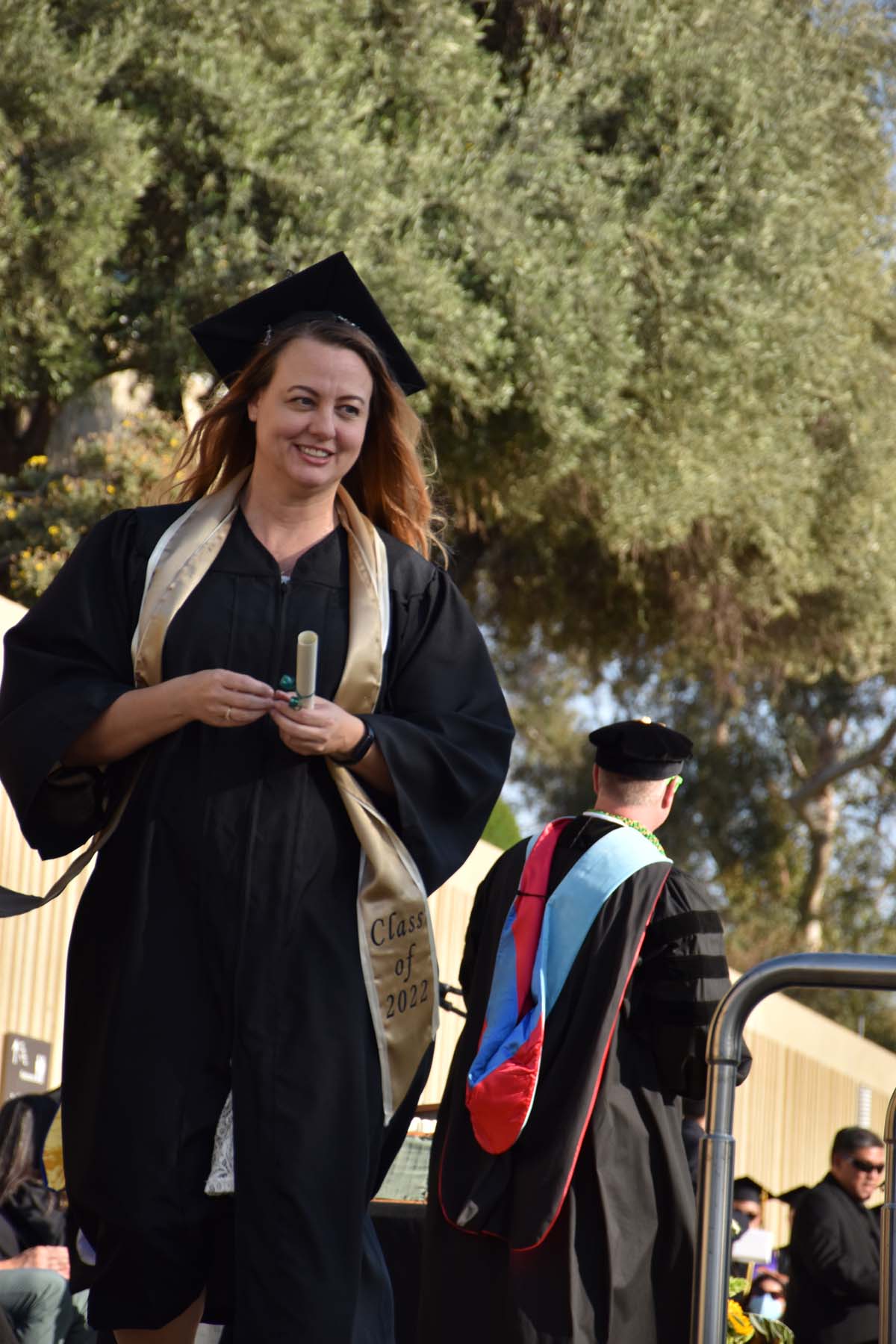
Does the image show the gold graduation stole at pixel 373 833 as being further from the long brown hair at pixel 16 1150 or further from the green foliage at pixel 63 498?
the green foliage at pixel 63 498

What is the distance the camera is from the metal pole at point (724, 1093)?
3203 millimetres

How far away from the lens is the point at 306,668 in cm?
245

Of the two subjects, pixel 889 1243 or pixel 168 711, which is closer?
pixel 168 711

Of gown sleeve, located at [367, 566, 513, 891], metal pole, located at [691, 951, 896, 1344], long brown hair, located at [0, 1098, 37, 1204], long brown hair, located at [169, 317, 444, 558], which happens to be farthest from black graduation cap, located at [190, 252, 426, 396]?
long brown hair, located at [0, 1098, 37, 1204]

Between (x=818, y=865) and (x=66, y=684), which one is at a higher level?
(x=818, y=865)

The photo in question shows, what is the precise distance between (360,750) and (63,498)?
8267mm

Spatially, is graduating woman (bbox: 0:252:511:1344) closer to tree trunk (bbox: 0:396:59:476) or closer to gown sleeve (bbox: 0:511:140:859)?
gown sleeve (bbox: 0:511:140:859)

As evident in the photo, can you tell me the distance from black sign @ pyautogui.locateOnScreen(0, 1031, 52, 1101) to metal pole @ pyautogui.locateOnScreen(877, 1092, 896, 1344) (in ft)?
14.1

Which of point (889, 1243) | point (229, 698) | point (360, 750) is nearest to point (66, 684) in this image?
point (229, 698)

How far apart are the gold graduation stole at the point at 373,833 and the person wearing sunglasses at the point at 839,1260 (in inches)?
223

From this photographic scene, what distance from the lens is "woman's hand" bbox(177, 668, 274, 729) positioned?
246cm

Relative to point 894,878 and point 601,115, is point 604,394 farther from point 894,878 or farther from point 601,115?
point 894,878

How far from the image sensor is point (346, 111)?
10570 mm

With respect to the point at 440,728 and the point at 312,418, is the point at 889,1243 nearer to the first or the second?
the point at 440,728
